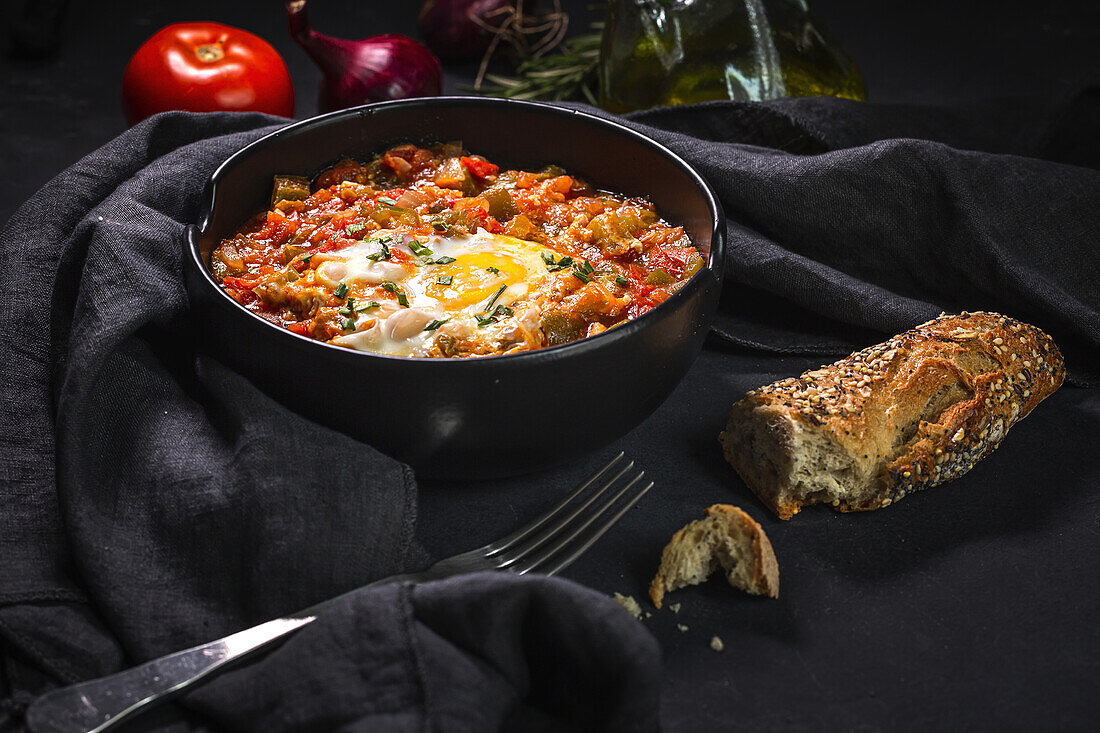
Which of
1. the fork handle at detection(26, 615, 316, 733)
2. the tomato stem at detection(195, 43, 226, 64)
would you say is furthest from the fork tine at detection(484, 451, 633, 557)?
the tomato stem at detection(195, 43, 226, 64)

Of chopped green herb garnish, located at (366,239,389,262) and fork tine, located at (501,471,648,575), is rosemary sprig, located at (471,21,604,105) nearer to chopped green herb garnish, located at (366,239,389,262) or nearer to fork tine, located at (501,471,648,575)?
chopped green herb garnish, located at (366,239,389,262)

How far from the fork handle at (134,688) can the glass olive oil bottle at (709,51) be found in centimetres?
303

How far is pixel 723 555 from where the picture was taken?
8.68 ft

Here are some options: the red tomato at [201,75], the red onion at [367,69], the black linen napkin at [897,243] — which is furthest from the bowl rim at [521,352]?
the red tomato at [201,75]

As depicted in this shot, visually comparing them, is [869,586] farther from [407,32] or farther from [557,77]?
[407,32]

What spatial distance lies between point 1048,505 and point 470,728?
5.61 feet

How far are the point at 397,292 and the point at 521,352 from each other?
1.86 ft

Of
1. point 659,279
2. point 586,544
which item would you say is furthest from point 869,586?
point 659,279

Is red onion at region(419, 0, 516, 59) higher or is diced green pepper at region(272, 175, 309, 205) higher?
diced green pepper at region(272, 175, 309, 205)

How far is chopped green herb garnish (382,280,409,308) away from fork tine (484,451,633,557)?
2.15 ft

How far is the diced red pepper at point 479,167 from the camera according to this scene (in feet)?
11.8

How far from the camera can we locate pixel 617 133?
11.6ft

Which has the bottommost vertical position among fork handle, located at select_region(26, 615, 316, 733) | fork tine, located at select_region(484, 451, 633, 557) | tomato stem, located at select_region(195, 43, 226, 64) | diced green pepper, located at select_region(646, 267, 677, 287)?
fork tine, located at select_region(484, 451, 633, 557)

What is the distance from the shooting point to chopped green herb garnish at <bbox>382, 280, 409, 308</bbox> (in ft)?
9.56
